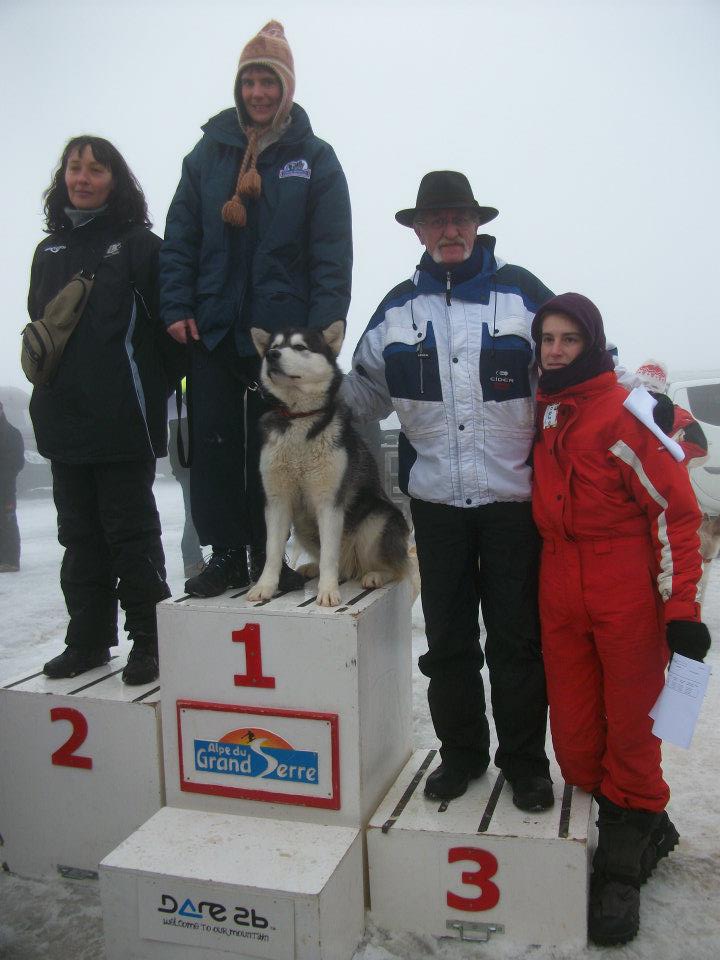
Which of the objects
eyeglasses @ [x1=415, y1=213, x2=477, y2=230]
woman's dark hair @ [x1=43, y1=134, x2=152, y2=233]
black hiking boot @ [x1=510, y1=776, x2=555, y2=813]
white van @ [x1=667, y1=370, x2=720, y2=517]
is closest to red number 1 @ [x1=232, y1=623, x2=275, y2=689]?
black hiking boot @ [x1=510, y1=776, x2=555, y2=813]

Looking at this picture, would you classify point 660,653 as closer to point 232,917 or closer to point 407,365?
point 407,365

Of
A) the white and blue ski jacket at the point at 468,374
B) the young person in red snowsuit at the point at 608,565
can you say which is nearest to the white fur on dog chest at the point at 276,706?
the white and blue ski jacket at the point at 468,374

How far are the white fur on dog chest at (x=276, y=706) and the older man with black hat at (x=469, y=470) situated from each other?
0.24 m

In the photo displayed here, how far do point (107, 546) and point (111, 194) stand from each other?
51.5 inches

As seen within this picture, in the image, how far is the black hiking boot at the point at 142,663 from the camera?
8.57ft

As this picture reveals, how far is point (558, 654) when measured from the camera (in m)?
2.22

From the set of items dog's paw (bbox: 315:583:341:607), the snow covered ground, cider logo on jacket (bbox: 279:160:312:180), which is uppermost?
cider logo on jacket (bbox: 279:160:312:180)

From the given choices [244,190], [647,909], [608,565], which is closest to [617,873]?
[647,909]

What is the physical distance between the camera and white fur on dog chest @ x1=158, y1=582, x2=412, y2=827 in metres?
2.13

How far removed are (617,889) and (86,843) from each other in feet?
5.51

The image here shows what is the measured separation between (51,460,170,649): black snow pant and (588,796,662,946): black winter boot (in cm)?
168

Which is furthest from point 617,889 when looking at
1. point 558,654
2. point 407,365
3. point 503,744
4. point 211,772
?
point 407,365

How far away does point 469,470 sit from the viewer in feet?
7.40

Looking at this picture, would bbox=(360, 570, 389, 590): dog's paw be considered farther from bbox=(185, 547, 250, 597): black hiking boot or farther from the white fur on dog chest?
bbox=(185, 547, 250, 597): black hiking boot
